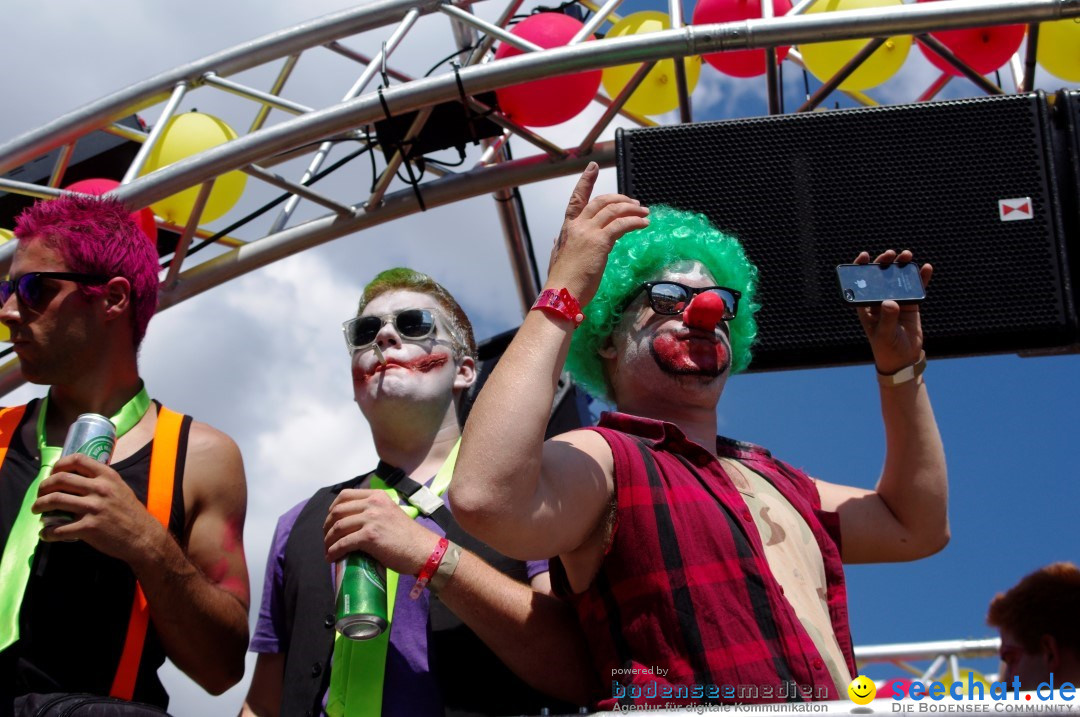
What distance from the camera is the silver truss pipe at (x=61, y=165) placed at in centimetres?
469

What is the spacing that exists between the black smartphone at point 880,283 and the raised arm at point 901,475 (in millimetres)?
17

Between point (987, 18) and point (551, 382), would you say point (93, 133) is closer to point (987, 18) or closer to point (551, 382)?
point (987, 18)

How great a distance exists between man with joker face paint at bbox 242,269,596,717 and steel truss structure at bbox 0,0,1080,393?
1793 millimetres

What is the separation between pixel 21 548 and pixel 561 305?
1022 mm

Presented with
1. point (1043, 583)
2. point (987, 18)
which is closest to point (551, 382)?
point (1043, 583)

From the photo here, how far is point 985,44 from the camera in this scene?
430 centimetres

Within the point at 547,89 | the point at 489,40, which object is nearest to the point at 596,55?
the point at 547,89

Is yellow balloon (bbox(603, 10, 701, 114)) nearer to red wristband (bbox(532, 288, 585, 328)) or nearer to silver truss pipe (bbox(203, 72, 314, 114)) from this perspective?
silver truss pipe (bbox(203, 72, 314, 114))

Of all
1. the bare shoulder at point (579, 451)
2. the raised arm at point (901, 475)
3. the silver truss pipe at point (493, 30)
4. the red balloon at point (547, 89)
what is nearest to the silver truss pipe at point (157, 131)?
the silver truss pipe at point (493, 30)

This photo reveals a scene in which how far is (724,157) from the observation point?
104 inches

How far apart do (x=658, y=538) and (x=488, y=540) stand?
283 mm

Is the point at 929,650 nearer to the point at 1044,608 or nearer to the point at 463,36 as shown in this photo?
the point at 1044,608

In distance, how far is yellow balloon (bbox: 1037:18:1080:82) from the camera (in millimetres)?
4395

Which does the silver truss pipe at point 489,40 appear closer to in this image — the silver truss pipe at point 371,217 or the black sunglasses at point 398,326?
the silver truss pipe at point 371,217
